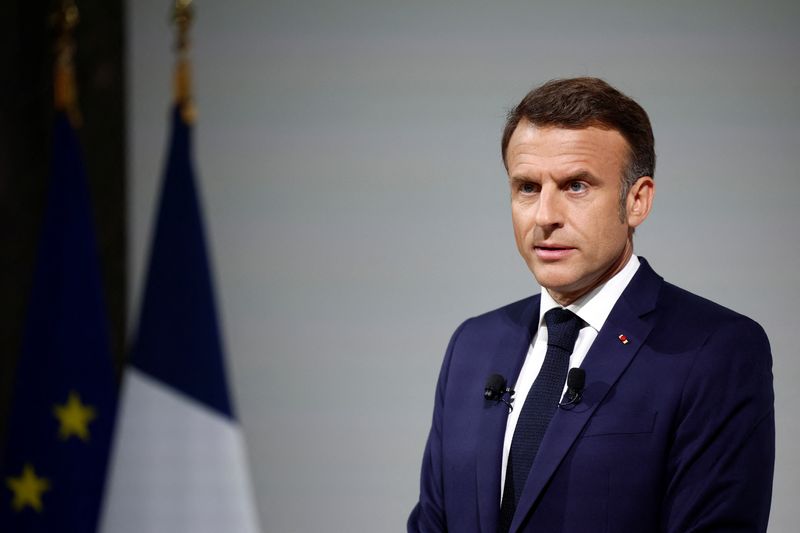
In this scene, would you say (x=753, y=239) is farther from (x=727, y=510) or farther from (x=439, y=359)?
(x=727, y=510)

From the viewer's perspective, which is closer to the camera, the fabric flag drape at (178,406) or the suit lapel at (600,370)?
the suit lapel at (600,370)

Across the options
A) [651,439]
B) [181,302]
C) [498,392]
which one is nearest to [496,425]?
[498,392]

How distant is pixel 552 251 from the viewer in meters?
1.77

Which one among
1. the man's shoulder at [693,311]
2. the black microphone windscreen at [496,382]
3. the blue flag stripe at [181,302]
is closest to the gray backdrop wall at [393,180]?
the blue flag stripe at [181,302]

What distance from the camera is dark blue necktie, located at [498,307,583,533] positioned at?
1730mm

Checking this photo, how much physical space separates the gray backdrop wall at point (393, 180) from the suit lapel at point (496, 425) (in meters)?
0.97

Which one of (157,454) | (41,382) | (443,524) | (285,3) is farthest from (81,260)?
(443,524)

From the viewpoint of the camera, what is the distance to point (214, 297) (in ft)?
8.74

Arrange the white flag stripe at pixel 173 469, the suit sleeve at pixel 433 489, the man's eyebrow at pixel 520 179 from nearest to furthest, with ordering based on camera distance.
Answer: the man's eyebrow at pixel 520 179
the suit sleeve at pixel 433 489
the white flag stripe at pixel 173 469

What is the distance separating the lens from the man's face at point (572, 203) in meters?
1.74

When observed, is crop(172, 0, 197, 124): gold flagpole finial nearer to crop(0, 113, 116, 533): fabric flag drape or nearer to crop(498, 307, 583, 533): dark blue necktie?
crop(0, 113, 116, 533): fabric flag drape

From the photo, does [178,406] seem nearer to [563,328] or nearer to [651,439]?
[563,328]

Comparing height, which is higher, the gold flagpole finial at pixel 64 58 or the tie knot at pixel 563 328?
the gold flagpole finial at pixel 64 58

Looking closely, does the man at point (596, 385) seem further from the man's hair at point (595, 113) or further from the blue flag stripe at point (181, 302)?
the blue flag stripe at point (181, 302)
